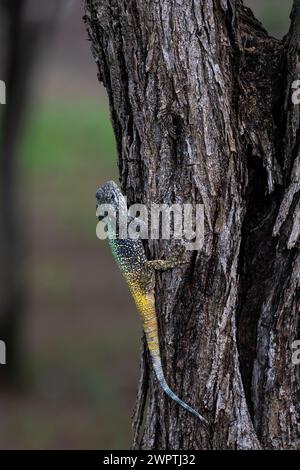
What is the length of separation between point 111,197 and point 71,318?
23.9ft

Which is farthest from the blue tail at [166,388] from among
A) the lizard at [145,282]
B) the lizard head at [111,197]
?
the lizard head at [111,197]

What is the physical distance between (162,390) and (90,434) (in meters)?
4.64

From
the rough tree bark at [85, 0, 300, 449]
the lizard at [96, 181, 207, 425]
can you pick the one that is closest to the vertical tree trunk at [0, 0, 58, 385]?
the lizard at [96, 181, 207, 425]

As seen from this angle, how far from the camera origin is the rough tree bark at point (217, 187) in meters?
3.46

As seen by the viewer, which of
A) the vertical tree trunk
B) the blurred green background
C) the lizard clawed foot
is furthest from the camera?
the vertical tree trunk

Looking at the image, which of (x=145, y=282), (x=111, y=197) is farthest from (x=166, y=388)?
(x=111, y=197)

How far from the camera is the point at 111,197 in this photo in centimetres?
412

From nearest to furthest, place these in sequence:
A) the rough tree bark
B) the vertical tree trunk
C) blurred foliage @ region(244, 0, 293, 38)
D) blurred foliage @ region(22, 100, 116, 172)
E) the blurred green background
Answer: the rough tree bark < blurred foliage @ region(244, 0, 293, 38) < the blurred green background < the vertical tree trunk < blurred foliage @ region(22, 100, 116, 172)

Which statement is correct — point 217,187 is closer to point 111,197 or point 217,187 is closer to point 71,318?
point 111,197

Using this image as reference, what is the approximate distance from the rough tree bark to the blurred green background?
3.58m

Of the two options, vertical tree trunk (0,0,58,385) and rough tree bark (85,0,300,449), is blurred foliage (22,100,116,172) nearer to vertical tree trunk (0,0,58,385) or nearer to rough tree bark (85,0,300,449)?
vertical tree trunk (0,0,58,385)

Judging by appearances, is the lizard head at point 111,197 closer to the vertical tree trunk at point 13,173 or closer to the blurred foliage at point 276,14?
the blurred foliage at point 276,14

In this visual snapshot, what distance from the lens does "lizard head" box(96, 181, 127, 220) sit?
3938 millimetres

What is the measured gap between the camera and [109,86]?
3635 mm
